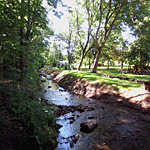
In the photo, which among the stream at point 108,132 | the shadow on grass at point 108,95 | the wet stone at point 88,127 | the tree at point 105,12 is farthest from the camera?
the tree at point 105,12

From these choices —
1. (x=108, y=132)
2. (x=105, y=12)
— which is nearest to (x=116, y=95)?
(x=108, y=132)

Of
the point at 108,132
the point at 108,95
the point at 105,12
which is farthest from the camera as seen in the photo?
the point at 105,12

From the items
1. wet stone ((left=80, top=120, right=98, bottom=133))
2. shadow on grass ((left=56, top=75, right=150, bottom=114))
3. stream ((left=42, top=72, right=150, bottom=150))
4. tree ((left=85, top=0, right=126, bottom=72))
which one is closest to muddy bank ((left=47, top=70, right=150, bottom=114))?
shadow on grass ((left=56, top=75, right=150, bottom=114))

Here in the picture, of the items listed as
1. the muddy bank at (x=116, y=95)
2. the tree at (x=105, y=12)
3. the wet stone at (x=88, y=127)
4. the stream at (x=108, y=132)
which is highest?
the tree at (x=105, y=12)

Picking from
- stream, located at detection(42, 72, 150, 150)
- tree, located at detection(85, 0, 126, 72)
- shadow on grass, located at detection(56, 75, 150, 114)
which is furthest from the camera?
tree, located at detection(85, 0, 126, 72)

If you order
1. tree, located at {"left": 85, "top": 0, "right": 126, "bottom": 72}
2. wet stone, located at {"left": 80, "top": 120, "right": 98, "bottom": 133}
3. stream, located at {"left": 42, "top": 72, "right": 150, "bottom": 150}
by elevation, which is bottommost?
stream, located at {"left": 42, "top": 72, "right": 150, "bottom": 150}

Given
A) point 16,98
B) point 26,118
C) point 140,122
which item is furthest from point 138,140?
point 16,98

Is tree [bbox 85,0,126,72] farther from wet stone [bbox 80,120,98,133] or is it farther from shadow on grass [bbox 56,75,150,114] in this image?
wet stone [bbox 80,120,98,133]

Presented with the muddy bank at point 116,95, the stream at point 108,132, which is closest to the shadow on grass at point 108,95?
the muddy bank at point 116,95

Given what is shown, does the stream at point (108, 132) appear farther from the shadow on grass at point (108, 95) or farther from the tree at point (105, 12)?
the tree at point (105, 12)

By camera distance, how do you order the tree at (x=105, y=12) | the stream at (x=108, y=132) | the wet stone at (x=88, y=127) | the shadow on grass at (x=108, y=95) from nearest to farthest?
the stream at (x=108, y=132), the wet stone at (x=88, y=127), the shadow on grass at (x=108, y=95), the tree at (x=105, y=12)

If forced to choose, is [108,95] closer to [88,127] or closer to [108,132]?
[108,132]

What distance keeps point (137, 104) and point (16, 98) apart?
6.72m

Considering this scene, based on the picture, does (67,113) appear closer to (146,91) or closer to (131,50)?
(146,91)
